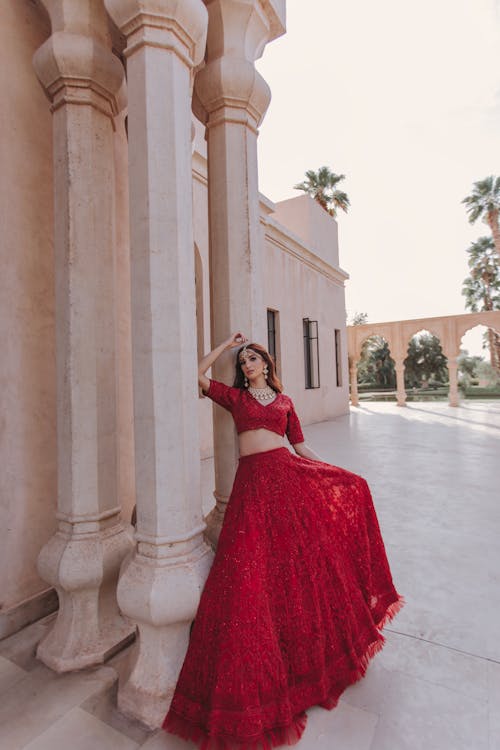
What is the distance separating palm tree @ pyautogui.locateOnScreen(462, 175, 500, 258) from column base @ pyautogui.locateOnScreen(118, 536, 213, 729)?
83.6ft

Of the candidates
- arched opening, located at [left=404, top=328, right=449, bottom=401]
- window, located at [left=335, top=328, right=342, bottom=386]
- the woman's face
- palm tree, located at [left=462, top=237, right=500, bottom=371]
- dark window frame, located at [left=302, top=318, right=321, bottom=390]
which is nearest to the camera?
the woman's face

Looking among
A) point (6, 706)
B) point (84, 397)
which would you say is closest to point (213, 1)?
point (84, 397)

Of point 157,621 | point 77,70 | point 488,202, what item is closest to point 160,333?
point 157,621

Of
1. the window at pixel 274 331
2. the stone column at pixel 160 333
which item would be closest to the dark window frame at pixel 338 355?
the window at pixel 274 331

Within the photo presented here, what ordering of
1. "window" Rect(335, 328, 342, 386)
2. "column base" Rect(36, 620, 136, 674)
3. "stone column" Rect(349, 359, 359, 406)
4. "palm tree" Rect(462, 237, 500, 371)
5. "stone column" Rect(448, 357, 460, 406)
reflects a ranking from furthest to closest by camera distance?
"palm tree" Rect(462, 237, 500, 371) → "stone column" Rect(349, 359, 359, 406) → "stone column" Rect(448, 357, 460, 406) → "window" Rect(335, 328, 342, 386) → "column base" Rect(36, 620, 136, 674)

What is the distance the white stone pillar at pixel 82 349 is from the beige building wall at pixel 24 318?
0.27 metres

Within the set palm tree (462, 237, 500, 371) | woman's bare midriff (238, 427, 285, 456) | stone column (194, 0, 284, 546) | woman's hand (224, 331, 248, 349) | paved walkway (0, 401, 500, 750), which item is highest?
palm tree (462, 237, 500, 371)

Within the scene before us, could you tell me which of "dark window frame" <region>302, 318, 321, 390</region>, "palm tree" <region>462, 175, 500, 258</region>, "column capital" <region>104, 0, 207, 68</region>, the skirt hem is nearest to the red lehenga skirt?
the skirt hem

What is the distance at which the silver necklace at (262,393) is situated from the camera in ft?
7.23

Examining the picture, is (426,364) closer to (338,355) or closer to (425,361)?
(425,361)

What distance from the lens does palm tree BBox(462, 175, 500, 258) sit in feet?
70.2

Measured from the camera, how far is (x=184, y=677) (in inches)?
61.4

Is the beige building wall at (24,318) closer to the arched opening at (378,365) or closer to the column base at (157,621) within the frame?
the column base at (157,621)

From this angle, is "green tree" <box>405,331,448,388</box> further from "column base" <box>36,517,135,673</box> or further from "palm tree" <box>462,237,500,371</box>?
"column base" <box>36,517,135,673</box>
